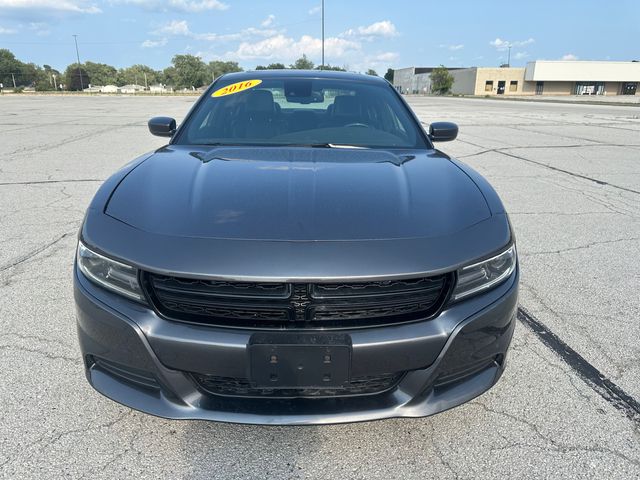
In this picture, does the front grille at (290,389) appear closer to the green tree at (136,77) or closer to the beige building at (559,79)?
the beige building at (559,79)

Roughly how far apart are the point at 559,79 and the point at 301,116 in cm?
9111

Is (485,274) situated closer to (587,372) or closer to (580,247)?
(587,372)

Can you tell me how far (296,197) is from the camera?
196 cm

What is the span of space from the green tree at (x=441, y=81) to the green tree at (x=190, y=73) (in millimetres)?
45961

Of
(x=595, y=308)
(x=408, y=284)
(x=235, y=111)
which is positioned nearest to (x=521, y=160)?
(x=595, y=308)

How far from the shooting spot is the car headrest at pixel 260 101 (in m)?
3.18

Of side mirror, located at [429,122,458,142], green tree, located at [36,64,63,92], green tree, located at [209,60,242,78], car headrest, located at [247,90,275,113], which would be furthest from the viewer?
green tree, located at [209,60,242,78]

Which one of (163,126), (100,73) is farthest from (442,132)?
(100,73)

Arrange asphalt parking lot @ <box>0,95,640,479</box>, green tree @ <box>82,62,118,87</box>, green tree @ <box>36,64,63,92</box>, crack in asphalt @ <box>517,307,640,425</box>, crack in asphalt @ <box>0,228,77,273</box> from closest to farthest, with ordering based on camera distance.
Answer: asphalt parking lot @ <box>0,95,640,479</box> → crack in asphalt @ <box>517,307,640,425</box> → crack in asphalt @ <box>0,228,77,273</box> → green tree @ <box>36,64,63,92</box> → green tree @ <box>82,62,118,87</box>

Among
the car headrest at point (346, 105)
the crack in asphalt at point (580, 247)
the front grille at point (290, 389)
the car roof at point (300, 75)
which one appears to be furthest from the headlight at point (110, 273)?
the crack in asphalt at point (580, 247)

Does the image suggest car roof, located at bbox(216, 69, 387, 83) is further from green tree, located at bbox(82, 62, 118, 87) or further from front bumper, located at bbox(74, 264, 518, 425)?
green tree, located at bbox(82, 62, 118, 87)

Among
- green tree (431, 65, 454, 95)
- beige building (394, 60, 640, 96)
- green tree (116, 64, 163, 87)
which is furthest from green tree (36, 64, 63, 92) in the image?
beige building (394, 60, 640, 96)

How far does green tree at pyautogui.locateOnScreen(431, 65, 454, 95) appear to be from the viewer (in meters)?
85.1

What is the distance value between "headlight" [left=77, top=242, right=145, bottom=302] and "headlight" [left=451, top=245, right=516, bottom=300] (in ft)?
3.79
